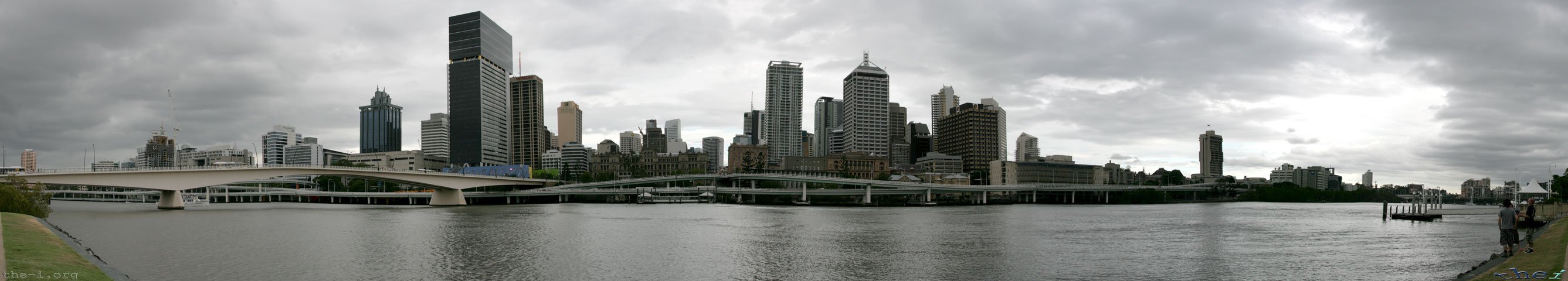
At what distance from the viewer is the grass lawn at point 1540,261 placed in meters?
24.1

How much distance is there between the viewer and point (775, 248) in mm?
46719

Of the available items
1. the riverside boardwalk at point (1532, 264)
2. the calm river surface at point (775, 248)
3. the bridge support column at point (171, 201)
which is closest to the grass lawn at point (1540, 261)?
the riverside boardwalk at point (1532, 264)

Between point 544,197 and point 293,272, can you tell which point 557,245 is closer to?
point 293,272

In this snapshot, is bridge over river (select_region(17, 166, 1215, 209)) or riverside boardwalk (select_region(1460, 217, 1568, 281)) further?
bridge over river (select_region(17, 166, 1215, 209))

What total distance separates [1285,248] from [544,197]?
145354mm

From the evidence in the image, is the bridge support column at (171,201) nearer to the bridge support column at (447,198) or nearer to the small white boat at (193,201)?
the small white boat at (193,201)

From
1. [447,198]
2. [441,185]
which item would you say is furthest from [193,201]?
[441,185]

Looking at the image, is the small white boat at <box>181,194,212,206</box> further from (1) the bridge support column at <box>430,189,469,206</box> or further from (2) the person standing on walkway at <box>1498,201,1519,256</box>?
(2) the person standing on walkway at <box>1498,201,1519,256</box>

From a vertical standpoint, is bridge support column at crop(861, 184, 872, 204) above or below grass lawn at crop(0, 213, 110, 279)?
below

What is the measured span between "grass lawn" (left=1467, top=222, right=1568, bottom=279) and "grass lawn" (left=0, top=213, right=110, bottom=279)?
2006 millimetres

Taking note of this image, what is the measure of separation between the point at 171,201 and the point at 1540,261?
126m

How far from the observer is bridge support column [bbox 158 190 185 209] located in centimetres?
10556

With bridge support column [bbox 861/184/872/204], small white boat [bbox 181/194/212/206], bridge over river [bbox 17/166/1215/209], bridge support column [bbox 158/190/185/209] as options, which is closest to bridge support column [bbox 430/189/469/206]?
bridge over river [bbox 17/166/1215/209]

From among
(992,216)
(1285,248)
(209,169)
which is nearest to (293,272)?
(1285,248)
